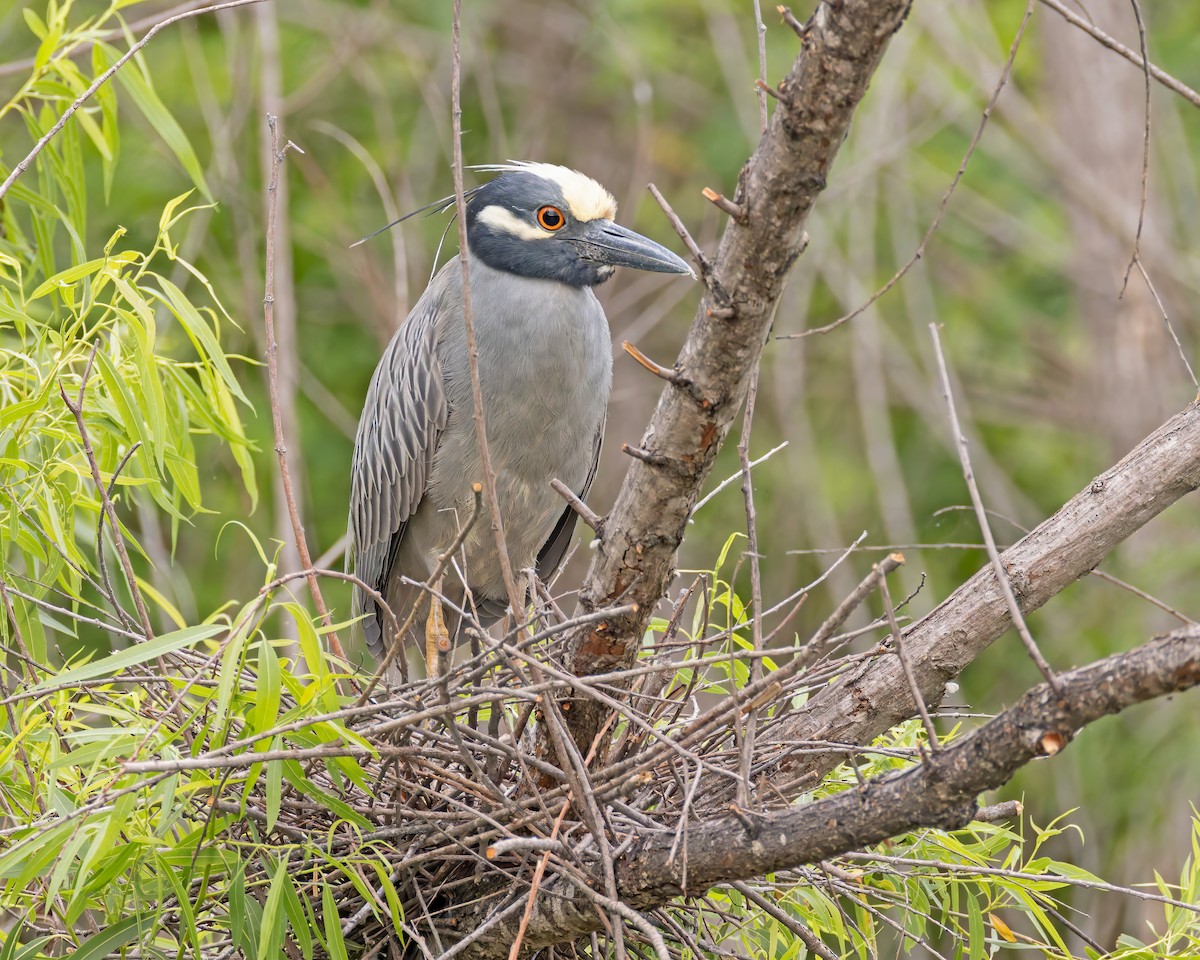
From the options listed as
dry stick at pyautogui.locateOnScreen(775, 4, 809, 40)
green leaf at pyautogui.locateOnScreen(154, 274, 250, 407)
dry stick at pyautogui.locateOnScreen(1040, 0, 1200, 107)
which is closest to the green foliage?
green leaf at pyautogui.locateOnScreen(154, 274, 250, 407)

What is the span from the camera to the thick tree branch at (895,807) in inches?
50.3

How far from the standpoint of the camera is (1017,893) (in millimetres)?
2012

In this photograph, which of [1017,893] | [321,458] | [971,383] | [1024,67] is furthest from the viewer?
[1024,67]

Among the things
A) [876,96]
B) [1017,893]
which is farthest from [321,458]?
[1017,893]

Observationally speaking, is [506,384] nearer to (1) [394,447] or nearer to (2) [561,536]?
(1) [394,447]

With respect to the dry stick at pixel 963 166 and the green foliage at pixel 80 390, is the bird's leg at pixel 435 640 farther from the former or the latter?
the dry stick at pixel 963 166

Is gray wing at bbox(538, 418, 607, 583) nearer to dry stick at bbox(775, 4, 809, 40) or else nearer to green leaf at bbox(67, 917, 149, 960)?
green leaf at bbox(67, 917, 149, 960)

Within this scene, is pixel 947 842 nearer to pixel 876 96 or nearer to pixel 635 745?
pixel 635 745

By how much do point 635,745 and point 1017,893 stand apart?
0.62 m

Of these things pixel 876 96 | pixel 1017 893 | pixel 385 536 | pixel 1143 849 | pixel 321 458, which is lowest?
pixel 1143 849

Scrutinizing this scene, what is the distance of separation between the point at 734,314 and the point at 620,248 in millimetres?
1460

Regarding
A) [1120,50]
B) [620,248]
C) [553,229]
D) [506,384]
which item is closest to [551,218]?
[553,229]

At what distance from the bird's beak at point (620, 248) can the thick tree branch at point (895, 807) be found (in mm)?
1437

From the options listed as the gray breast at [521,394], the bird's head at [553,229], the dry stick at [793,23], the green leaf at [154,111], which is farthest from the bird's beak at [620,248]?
the dry stick at [793,23]
